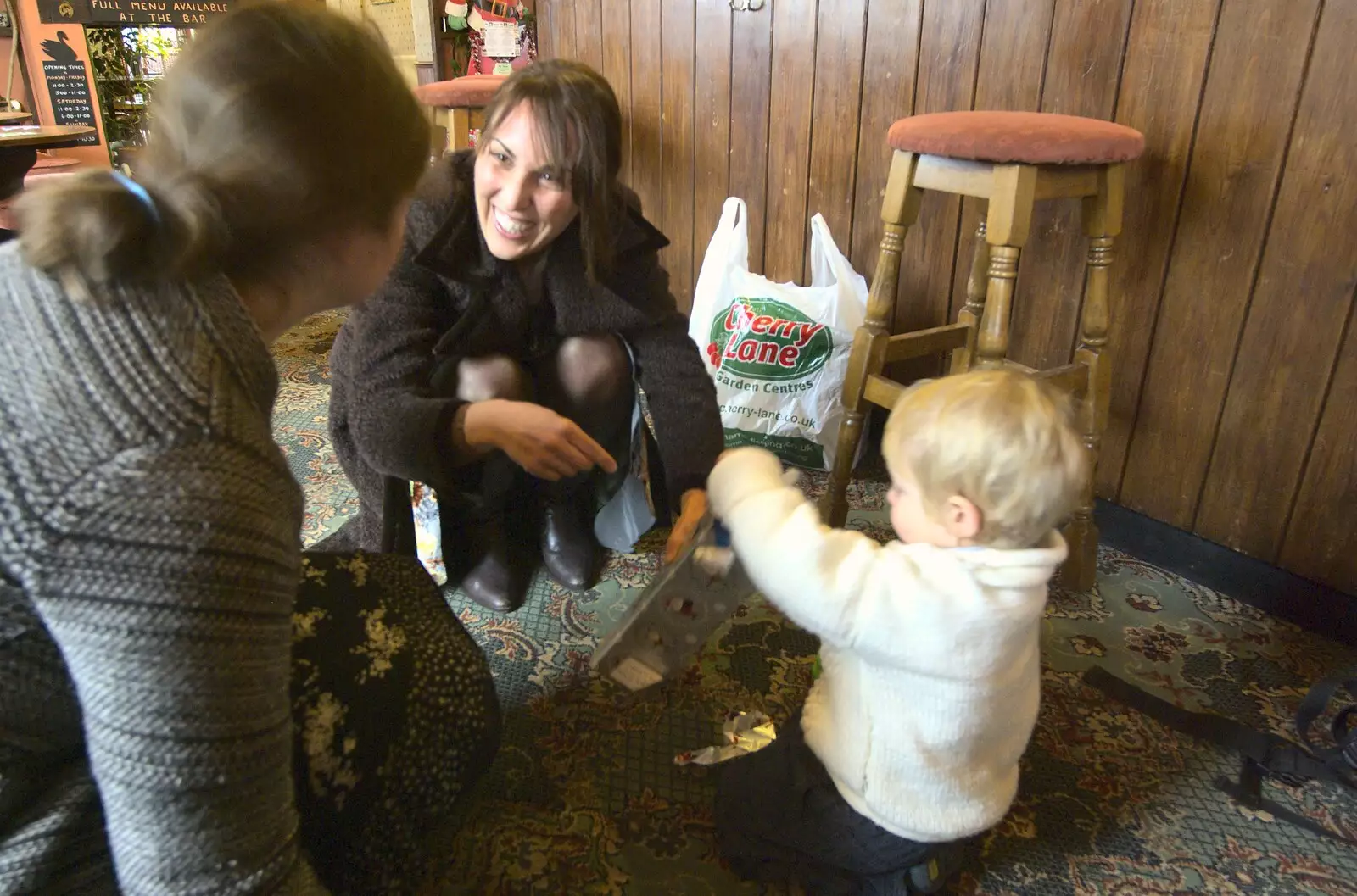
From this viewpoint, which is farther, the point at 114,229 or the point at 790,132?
the point at 790,132

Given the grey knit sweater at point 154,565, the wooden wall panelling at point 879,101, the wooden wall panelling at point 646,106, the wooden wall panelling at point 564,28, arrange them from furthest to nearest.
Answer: the wooden wall panelling at point 564,28 → the wooden wall panelling at point 646,106 → the wooden wall panelling at point 879,101 → the grey knit sweater at point 154,565

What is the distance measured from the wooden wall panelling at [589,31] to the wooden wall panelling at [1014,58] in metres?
1.20

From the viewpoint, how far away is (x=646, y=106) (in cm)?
230

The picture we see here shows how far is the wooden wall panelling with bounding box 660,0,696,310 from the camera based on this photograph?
212 cm

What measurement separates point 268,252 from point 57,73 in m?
4.67

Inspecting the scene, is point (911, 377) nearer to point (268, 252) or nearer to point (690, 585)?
point (690, 585)

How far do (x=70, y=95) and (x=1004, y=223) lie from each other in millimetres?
4581

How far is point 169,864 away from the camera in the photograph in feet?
1.74

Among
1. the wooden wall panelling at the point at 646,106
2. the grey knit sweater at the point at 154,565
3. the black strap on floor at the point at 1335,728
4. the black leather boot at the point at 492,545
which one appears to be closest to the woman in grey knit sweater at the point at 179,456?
the grey knit sweater at the point at 154,565

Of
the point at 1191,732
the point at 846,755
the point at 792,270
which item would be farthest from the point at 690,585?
the point at 792,270

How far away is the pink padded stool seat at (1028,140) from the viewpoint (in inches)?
44.8

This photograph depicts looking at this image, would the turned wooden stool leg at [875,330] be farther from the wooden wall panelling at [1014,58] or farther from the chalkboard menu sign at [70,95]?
the chalkboard menu sign at [70,95]

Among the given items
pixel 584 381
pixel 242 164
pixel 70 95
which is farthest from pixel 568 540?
pixel 70 95

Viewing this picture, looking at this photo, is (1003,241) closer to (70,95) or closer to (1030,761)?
(1030,761)
